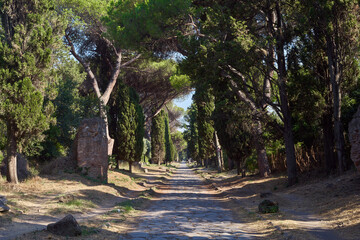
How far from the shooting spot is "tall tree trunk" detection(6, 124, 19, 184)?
491 inches

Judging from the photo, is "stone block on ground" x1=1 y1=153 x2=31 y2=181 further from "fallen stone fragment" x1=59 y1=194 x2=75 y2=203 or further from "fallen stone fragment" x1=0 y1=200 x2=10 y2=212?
"fallen stone fragment" x1=0 y1=200 x2=10 y2=212

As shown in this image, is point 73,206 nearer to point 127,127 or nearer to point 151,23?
point 151,23

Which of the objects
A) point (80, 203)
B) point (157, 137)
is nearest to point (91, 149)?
point (80, 203)

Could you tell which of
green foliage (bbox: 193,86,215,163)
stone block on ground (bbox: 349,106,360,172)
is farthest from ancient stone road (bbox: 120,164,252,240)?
green foliage (bbox: 193,86,215,163)

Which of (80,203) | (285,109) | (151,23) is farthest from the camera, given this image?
(151,23)

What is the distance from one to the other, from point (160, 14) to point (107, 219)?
10.1 m

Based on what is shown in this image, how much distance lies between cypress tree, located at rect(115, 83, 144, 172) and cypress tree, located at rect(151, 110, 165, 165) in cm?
1920

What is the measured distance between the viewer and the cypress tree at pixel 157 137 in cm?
4659

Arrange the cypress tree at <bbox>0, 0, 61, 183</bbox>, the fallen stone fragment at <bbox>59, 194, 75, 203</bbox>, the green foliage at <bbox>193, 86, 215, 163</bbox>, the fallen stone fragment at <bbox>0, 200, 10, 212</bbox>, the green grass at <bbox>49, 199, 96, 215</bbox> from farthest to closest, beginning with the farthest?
the green foliage at <bbox>193, 86, 215, 163</bbox> < the cypress tree at <bbox>0, 0, 61, 183</bbox> < the fallen stone fragment at <bbox>59, 194, 75, 203</bbox> < the green grass at <bbox>49, 199, 96, 215</bbox> < the fallen stone fragment at <bbox>0, 200, 10, 212</bbox>

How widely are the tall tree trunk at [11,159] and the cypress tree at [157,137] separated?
3320cm

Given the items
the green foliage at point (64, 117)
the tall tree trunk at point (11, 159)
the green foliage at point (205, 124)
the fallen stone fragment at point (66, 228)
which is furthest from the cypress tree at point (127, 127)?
the fallen stone fragment at point (66, 228)

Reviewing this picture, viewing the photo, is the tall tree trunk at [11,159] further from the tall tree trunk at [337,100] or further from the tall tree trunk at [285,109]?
the tall tree trunk at [337,100]

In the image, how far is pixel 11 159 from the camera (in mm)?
12539

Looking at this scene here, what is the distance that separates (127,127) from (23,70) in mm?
13043
